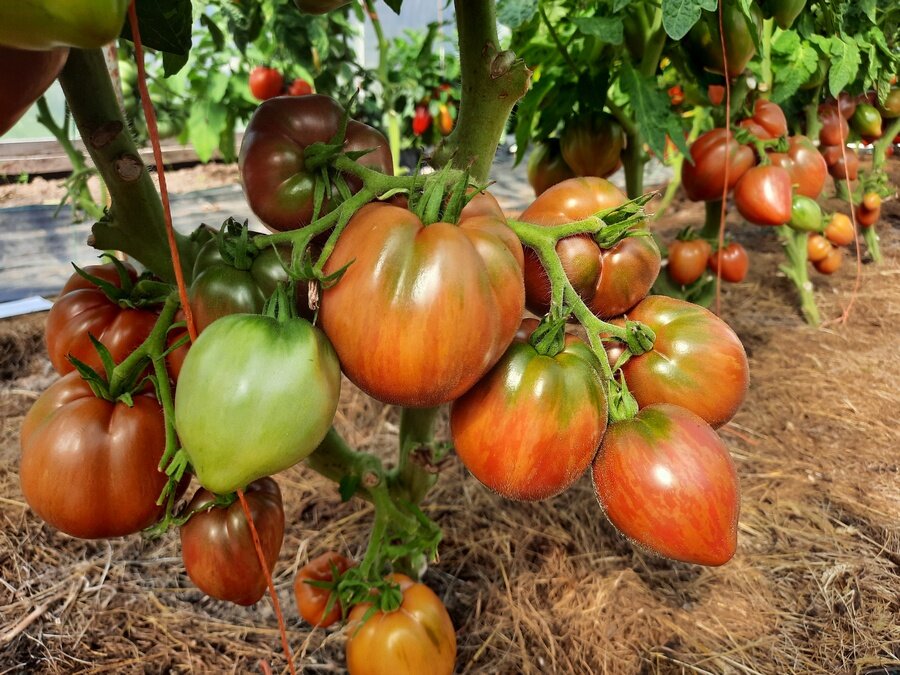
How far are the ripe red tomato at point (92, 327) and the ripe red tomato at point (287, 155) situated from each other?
0.23 meters

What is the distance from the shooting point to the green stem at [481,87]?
2.31ft

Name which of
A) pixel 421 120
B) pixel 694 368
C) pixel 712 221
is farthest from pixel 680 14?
pixel 421 120

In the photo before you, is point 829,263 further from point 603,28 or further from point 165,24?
point 165,24

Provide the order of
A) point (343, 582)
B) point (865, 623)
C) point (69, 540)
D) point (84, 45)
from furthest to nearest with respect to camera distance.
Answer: point (69, 540)
point (865, 623)
point (343, 582)
point (84, 45)

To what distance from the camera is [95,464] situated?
0.64 metres

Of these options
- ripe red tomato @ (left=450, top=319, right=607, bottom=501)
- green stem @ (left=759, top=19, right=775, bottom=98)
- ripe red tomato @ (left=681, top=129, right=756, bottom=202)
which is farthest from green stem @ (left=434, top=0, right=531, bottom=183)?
green stem @ (left=759, top=19, right=775, bottom=98)

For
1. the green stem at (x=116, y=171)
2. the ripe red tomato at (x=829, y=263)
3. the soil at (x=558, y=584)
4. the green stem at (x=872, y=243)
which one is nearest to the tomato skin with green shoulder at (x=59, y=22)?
the green stem at (x=116, y=171)

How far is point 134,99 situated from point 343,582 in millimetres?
3723

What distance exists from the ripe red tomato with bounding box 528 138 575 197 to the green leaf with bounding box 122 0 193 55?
114cm

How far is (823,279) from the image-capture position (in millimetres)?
3385

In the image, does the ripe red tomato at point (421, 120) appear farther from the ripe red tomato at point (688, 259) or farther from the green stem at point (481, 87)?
the green stem at point (481, 87)

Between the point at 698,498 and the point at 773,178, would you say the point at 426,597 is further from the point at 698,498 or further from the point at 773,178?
the point at 773,178

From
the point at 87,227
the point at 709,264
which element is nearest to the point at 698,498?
the point at 709,264

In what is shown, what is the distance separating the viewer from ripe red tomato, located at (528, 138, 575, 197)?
1.63 meters
